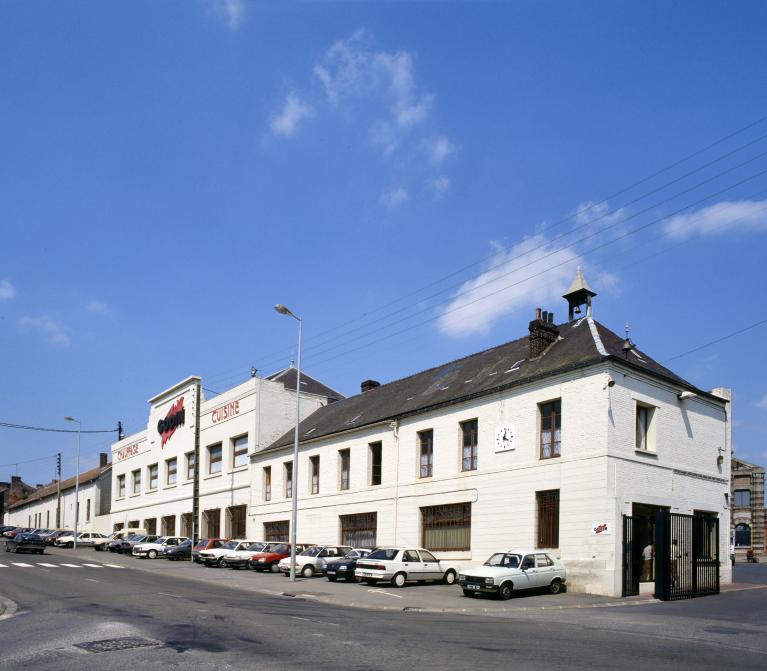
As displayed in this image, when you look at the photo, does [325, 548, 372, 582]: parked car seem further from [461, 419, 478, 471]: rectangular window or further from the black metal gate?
the black metal gate

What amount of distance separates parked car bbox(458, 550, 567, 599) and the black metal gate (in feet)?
10.4

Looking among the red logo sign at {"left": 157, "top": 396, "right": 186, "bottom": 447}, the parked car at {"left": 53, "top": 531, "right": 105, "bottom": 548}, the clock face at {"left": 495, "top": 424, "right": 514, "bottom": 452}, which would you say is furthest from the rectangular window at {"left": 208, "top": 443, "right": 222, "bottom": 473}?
the clock face at {"left": 495, "top": 424, "right": 514, "bottom": 452}

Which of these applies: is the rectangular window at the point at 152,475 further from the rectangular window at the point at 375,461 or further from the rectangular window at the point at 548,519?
the rectangular window at the point at 548,519

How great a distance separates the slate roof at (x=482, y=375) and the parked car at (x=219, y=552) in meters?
6.75

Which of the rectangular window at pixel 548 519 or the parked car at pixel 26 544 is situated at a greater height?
the rectangular window at pixel 548 519

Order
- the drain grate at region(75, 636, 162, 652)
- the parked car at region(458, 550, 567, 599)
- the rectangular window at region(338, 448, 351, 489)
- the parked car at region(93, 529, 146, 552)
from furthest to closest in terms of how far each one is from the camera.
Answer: the parked car at region(93, 529, 146, 552) < the rectangular window at region(338, 448, 351, 489) < the parked car at region(458, 550, 567, 599) < the drain grate at region(75, 636, 162, 652)

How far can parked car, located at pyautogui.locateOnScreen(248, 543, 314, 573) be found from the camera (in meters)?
35.7

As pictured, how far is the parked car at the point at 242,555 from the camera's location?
1460 inches

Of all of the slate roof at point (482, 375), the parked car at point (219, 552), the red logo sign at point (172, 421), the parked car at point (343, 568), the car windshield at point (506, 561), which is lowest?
the parked car at point (219, 552)

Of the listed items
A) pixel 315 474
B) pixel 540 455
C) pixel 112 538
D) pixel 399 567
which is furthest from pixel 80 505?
pixel 540 455

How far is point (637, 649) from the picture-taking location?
522 inches

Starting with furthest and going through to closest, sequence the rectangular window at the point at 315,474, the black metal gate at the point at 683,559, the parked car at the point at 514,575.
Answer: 1. the rectangular window at the point at 315,474
2. the black metal gate at the point at 683,559
3. the parked car at the point at 514,575

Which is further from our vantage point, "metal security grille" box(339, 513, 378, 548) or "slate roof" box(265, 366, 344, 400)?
"slate roof" box(265, 366, 344, 400)

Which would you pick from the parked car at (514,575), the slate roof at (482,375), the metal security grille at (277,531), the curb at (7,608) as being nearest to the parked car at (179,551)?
the metal security grille at (277,531)
